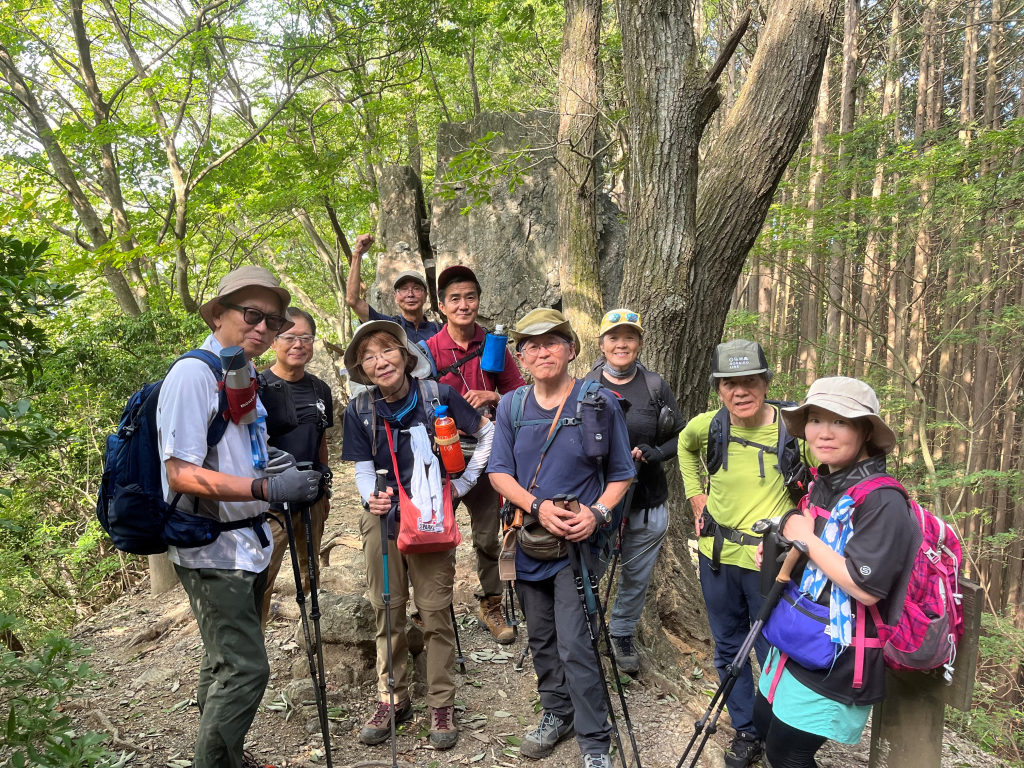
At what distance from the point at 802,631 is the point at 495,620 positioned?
2.80 m

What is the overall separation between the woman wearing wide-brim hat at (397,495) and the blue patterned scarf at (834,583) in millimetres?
1894

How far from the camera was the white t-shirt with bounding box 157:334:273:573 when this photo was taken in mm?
2395

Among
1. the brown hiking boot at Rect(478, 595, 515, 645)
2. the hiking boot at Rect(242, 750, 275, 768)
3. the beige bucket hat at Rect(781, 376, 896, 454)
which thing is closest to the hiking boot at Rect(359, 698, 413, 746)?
the hiking boot at Rect(242, 750, 275, 768)

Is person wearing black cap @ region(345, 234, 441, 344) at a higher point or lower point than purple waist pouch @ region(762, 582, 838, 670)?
higher

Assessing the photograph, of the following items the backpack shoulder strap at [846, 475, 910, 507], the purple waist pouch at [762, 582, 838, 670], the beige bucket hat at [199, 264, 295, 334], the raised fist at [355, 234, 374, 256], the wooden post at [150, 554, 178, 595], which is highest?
the raised fist at [355, 234, 374, 256]

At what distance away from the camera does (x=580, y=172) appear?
23.6ft

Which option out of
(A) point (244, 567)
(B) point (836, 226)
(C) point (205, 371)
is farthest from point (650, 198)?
(B) point (836, 226)

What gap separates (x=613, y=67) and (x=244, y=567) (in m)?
10.0

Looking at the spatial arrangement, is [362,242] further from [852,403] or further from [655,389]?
[852,403]

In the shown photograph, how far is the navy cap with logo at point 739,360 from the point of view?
10.3ft

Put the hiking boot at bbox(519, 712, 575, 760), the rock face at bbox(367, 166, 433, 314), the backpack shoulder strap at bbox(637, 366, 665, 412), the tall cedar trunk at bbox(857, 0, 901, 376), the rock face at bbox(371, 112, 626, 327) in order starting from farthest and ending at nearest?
the tall cedar trunk at bbox(857, 0, 901, 376)
the rock face at bbox(367, 166, 433, 314)
the rock face at bbox(371, 112, 626, 327)
the backpack shoulder strap at bbox(637, 366, 665, 412)
the hiking boot at bbox(519, 712, 575, 760)

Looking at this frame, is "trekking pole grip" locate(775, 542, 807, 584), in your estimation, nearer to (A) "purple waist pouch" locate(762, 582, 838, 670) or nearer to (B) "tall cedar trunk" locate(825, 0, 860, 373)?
(A) "purple waist pouch" locate(762, 582, 838, 670)

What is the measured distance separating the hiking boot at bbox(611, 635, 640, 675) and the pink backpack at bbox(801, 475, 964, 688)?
202cm

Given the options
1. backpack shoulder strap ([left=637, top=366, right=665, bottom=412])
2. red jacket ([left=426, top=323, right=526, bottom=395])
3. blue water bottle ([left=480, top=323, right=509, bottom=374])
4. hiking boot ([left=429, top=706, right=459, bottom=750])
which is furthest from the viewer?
red jacket ([left=426, top=323, right=526, bottom=395])
